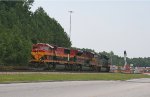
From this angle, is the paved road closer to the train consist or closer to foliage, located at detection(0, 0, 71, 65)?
the train consist

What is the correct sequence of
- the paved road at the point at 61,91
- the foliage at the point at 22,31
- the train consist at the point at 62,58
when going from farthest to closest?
the foliage at the point at 22,31 < the train consist at the point at 62,58 < the paved road at the point at 61,91

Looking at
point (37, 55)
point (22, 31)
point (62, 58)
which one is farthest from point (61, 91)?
point (22, 31)

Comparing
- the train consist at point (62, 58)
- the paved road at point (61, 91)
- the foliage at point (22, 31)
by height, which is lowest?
the paved road at point (61, 91)

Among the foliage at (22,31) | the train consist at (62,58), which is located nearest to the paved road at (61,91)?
the train consist at (62,58)

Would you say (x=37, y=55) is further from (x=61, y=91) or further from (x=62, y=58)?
(x=61, y=91)

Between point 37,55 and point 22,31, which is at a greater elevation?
point 22,31

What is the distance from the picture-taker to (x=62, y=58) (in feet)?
185

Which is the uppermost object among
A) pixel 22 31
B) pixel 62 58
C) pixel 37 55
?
pixel 22 31

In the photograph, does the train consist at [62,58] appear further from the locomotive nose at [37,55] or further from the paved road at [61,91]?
the paved road at [61,91]

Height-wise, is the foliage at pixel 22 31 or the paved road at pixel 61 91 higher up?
the foliage at pixel 22 31

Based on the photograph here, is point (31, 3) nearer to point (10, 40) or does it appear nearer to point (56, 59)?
point (10, 40)

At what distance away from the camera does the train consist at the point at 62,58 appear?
173 ft

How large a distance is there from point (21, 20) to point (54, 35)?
16.7 metres

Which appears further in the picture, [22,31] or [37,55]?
[22,31]
